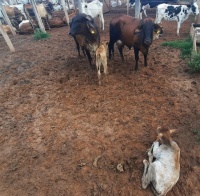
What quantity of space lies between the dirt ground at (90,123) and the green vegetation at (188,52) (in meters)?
0.21

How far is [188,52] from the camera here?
700cm

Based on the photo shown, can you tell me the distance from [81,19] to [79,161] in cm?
461

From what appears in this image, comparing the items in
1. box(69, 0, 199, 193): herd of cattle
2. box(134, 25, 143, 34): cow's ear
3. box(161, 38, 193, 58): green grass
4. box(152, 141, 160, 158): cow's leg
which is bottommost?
box(161, 38, 193, 58): green grass

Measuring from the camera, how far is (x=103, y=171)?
3.32 m

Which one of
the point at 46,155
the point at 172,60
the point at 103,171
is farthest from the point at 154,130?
the point at 172,60

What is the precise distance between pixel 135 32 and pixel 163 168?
4057 mm

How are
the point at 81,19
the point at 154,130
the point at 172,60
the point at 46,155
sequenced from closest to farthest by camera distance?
1. the point at 46,155
2. the point at 154,130
3. the point at 81,19
4. the point at 172,60

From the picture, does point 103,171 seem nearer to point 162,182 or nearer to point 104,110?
point 162,182

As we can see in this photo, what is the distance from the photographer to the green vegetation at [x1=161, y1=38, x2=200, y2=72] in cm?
578

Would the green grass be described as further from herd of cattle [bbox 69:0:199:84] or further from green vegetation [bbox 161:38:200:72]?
herd of cattle [bbox 69:0:199:84]

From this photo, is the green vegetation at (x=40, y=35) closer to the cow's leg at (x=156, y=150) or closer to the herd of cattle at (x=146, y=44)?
the herd of cattle at (x=146, y=44)

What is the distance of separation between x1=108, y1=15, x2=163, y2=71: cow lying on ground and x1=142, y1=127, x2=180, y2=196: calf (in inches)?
126

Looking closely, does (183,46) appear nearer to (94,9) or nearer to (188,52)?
(188,52)

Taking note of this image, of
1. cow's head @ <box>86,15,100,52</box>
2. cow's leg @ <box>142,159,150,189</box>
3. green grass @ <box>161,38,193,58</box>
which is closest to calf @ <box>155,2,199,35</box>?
green grass @ <box>161,38,193,58</box>
